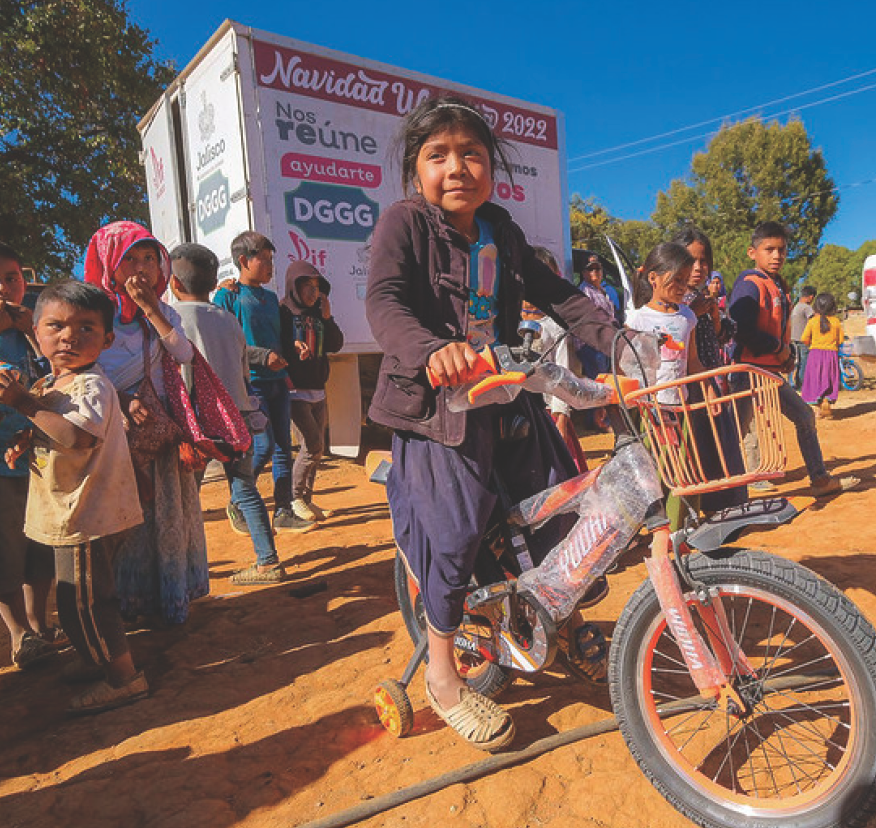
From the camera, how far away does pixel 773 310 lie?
4227 mm

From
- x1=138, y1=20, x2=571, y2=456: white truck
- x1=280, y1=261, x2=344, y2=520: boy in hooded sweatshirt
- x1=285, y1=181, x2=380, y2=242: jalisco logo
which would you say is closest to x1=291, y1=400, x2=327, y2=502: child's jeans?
x1=280, y1=261, x2=344, y2=520: boy in hooded sweatshirt

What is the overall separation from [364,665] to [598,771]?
1.20 meters

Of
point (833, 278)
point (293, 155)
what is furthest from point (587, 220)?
point (293, 155)

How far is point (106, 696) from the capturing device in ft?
8.37

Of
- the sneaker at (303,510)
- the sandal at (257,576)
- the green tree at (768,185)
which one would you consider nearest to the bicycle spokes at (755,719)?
the sandal at (257,576)

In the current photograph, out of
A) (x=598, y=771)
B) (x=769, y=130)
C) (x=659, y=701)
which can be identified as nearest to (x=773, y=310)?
(x=659, y=701)

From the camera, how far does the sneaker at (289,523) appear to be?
498 cm

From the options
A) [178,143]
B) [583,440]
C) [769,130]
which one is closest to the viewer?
[178,143]

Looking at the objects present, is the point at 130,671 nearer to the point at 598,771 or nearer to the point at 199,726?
the point at 199,726

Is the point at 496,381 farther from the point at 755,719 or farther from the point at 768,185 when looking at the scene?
the point at 768,185

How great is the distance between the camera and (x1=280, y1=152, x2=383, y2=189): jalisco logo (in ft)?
19.5

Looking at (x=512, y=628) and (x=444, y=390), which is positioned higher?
(x=444, y=390)

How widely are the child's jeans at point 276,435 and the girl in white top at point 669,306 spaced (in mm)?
2485

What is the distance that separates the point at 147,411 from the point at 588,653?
2.12 meters
